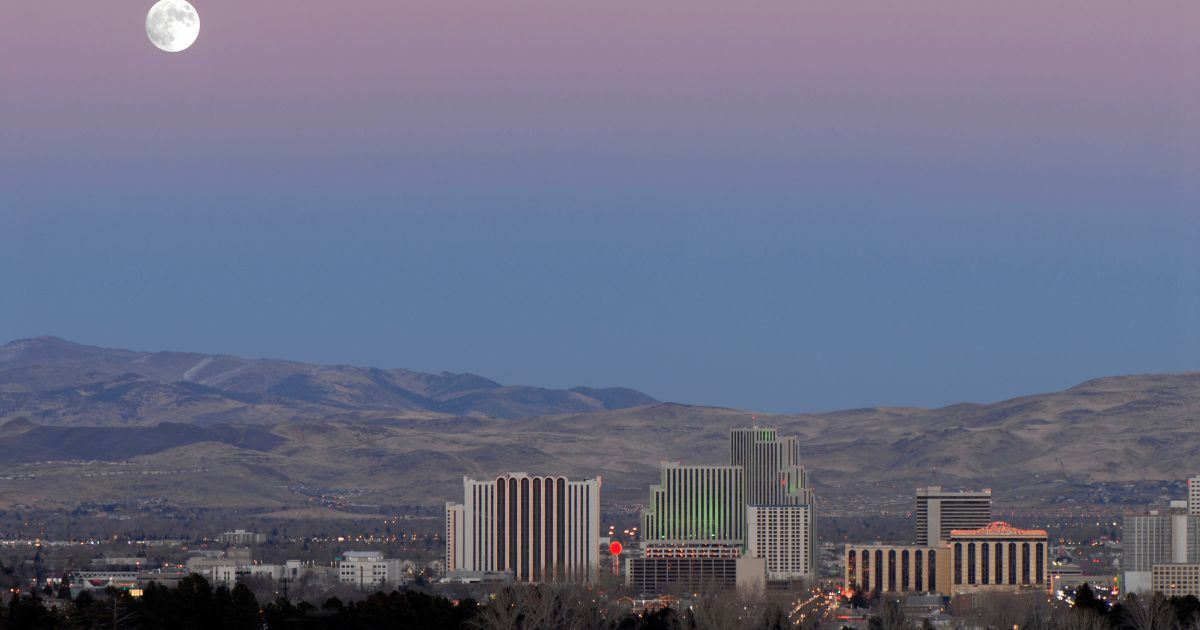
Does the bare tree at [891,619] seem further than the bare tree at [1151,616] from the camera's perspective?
Yes

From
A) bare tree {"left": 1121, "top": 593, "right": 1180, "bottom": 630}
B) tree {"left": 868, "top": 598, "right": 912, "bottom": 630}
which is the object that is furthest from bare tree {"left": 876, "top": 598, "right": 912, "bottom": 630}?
bare tree {"left": 1121, "top": 593, "right": 1180, "bottom": 630}

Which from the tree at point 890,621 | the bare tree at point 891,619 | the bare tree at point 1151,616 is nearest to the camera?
the bare tree at point 1151,616

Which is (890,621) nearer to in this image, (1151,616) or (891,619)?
(891,619)

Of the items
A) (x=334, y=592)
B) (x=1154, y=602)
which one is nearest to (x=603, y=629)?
(x=1154, y=602)

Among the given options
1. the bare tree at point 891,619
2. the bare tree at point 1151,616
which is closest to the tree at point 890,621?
the bare tree at point 891,619

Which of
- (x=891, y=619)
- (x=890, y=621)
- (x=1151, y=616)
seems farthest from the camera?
(x=891, y=619)

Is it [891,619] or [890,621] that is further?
[891,619]

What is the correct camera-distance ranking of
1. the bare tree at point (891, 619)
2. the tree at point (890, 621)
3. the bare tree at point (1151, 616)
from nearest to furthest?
the bare tree at point (1151, 616) < the bare tree at point (891, 619) < the tree at point (890, 621)

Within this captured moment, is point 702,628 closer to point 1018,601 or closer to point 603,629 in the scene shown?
point 603,629

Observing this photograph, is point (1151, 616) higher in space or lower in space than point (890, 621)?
higher

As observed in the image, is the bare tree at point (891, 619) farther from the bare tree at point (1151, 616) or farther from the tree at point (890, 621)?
the bare tree at point (1151, 616)

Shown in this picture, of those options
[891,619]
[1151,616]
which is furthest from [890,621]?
[1151,616]

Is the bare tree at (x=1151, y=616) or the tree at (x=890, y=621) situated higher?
the bare tree at (x=1151, y=616)
